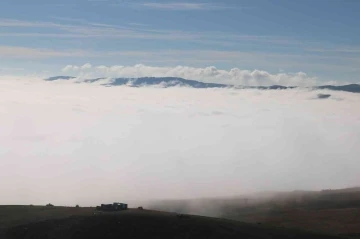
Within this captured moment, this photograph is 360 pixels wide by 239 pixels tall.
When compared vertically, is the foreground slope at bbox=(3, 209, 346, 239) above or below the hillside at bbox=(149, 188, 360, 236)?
below

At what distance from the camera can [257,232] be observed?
78.7m

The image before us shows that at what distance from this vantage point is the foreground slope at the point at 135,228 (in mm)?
73625

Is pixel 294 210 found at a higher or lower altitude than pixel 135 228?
higher

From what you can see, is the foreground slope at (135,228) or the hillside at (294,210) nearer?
the foreground slope at (135,228)

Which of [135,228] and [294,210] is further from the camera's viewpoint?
[294,210]

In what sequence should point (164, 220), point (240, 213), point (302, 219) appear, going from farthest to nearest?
point (240, 213)
point (302, 219)
point (164, 220)

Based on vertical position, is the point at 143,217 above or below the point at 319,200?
below

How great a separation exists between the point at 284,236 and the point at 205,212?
73.3m

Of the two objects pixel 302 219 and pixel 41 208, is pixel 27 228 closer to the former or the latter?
pixel 41 208

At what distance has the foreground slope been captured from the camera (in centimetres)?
7362

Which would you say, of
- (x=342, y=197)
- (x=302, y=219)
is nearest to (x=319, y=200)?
(x=342, y=197)

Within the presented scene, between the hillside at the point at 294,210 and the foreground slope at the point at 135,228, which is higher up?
the hillside at the point at 294,210

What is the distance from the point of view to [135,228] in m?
75.3

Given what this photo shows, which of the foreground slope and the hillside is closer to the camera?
the foreground slope
